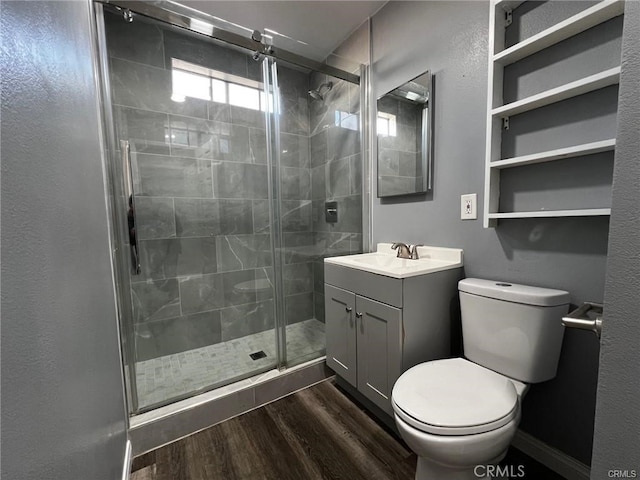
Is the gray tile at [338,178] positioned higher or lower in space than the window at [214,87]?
lower

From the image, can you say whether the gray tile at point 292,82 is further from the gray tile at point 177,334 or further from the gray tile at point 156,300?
the gray tile at point 177,334

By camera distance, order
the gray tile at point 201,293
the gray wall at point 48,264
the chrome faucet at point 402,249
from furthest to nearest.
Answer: the gray tile at point 201,293
the chrome faucet at point 402,249
the gray wall at point 48,264

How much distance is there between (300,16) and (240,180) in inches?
50.2

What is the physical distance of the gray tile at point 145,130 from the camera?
6.18 ft

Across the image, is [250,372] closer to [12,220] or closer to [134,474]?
[134,474]

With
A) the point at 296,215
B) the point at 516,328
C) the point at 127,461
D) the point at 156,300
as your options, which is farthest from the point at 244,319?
the point at 516,328

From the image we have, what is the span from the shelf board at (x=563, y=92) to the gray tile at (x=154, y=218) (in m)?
2.19

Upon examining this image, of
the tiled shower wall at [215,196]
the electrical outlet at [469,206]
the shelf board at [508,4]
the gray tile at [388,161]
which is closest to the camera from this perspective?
the shelf board at [508,4]

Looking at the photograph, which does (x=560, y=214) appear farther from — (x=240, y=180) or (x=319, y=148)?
(x=240, y=180)

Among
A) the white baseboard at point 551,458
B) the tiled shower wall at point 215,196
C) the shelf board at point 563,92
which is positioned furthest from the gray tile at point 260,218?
the white baseboard at point 551,458

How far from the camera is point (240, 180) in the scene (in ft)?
7.65

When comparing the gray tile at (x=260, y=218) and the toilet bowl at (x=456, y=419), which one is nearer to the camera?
the toilet bowl at (x=456, y=419)

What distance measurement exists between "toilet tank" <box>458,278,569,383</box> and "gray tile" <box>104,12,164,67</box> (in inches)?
99.2

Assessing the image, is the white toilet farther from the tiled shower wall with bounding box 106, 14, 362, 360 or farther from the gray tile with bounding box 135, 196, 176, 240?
the gray tile with bounding box 135, 196, 176, 240
